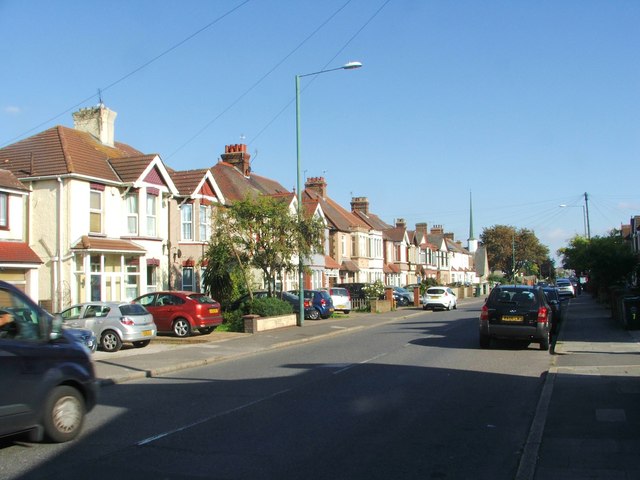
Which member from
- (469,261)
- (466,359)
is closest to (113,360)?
(466,359)

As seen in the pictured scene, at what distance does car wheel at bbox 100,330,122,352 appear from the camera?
62.3 feet

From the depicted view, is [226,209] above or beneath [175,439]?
above

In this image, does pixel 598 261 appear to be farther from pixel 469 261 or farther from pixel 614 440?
pixel 469 261

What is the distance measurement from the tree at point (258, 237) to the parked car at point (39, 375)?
58.0ft

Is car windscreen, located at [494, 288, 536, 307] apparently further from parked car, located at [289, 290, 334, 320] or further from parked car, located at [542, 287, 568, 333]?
parked car, located at [289, 290, 334, 320]

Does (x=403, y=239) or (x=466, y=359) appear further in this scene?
(x=403, y=239)

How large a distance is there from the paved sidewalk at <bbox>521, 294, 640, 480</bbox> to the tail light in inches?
33.2

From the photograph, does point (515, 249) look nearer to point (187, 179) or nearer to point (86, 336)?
point (187, 179)

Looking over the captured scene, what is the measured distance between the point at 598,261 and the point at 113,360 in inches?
886

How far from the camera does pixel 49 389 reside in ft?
25.0

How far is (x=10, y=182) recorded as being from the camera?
23.2 m

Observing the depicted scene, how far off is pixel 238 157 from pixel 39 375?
128 ft

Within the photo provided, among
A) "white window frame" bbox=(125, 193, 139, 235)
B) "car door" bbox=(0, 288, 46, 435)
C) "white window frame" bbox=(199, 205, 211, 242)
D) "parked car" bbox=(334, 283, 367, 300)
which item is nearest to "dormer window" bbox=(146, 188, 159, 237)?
"white window frame" bbox=(125, 193, 139, 235)

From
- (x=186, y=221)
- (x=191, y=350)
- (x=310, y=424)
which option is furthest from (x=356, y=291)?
(x=310, y=424)
